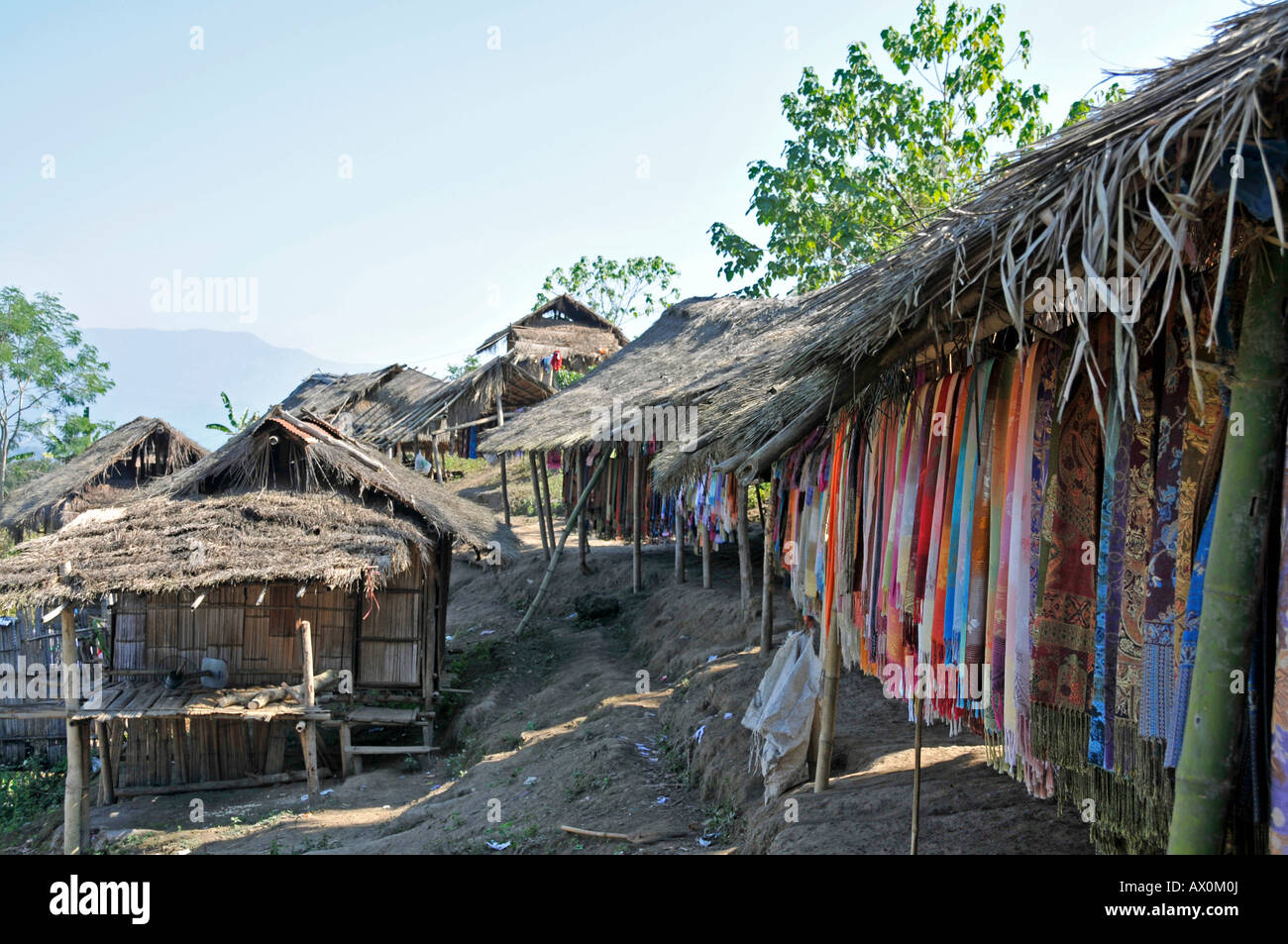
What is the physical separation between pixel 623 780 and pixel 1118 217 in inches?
260

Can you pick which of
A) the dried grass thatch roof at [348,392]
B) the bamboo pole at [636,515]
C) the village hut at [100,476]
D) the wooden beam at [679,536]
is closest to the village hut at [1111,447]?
the wooden beam at [679,536]

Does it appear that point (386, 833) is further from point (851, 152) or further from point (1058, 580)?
point (851, 152)

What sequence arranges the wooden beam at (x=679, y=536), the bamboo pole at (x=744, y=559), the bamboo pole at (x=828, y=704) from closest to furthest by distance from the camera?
the bamboo pole at (x=828, y=704)
the bamboo pole at (x=744, y=559)
the wooden beam at (x=679, y=536)

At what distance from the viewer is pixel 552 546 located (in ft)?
60.5

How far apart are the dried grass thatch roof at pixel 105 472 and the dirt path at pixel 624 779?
35.0 feet

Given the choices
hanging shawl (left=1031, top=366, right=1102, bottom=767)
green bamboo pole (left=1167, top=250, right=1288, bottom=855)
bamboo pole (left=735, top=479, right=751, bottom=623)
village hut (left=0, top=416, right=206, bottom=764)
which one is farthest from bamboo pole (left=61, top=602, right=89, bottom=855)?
green bamboo pole (left=1167, top=250, right=1288, bottom=855)

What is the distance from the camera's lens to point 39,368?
3153 centimetres

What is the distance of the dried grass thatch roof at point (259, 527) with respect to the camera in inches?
404

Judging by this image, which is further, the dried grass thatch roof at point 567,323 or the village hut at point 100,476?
the dried grass thatch roof at point 567,323

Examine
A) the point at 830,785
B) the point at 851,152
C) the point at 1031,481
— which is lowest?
the point at 830,785

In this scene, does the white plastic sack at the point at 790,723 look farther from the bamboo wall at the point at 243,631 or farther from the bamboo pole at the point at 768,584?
the bamboo wall at the point at 243,631

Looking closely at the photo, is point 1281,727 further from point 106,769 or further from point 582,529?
point 582,529
